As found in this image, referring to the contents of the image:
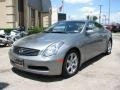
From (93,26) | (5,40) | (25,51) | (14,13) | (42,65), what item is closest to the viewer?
(42,65)

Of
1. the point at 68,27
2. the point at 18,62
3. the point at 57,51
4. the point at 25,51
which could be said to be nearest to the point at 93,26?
the point at 68,27

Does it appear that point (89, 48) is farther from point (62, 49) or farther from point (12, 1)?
point (12, 1)

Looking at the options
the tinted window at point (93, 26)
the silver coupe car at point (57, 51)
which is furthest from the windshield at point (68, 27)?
the tinted window at point (93, 26)

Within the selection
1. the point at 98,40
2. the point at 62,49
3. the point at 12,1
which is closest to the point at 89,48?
the point at 98,40

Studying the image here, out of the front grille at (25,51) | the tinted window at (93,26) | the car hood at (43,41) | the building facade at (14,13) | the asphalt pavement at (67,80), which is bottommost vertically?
the asphalt pavement at (67,80)

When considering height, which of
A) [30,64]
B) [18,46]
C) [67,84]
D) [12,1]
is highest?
[12,1]

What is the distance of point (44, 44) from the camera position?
5.59 meters

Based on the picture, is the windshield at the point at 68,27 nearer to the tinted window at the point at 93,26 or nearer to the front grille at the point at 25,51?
the tinted window at the point at 93,26

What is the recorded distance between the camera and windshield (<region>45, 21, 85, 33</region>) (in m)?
6.90

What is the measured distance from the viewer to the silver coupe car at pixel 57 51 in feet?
17.7

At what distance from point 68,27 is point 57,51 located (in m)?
1.79

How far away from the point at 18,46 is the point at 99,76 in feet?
7.04

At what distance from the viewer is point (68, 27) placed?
279 inches

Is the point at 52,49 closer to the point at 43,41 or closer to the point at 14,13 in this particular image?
the point at 43,41
